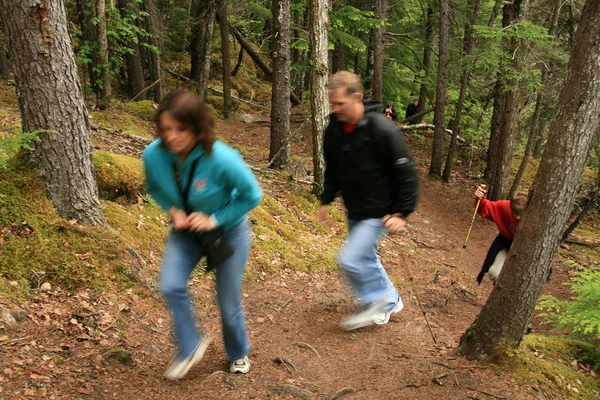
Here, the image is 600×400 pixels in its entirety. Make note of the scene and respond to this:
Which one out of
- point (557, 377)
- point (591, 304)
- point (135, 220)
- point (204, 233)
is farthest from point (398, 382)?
point (135, 220)

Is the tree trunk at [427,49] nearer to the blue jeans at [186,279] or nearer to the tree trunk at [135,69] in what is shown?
the tree trunk at [135,69]

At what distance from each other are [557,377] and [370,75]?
1562 cm

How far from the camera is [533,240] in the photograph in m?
3.81

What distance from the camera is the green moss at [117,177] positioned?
551 centimetres

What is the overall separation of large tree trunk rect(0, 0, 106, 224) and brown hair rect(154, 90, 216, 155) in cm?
206

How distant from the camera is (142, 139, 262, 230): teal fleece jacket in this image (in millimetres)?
2785

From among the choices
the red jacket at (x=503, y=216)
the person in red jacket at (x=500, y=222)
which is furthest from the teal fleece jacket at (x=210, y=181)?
the red jacket at (x=503, y=216)

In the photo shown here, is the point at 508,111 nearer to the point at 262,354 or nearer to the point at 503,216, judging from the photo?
the point at 503,216

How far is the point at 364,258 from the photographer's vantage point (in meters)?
3.93

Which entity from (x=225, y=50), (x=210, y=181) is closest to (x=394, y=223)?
(x=210, y=181)

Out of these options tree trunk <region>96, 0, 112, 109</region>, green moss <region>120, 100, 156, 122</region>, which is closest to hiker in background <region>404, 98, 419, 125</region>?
green moss <region>120, 100, 156, 122</region>

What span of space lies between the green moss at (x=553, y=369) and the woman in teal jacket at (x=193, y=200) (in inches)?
99.4

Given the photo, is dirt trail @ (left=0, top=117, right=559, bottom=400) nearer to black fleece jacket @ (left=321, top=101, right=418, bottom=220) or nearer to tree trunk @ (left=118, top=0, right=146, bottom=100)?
black fleece jacket @ (left=321, top=101, right=418, bottom=220)

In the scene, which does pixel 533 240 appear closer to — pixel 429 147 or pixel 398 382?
pixel 398 382
